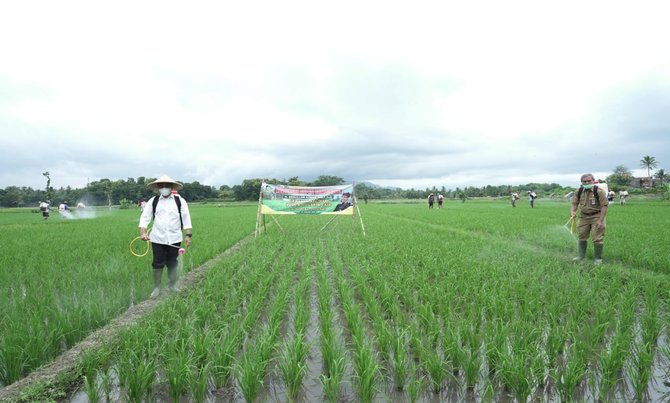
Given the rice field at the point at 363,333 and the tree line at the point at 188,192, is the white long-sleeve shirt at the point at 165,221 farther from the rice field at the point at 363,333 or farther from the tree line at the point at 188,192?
the tree line at the point at 188,192

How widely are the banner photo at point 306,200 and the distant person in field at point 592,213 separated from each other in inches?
237

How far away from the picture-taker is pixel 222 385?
2.39 m

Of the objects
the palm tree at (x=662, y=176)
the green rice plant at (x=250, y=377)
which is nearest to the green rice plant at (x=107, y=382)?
the green rice plant at (x=250, y=377)

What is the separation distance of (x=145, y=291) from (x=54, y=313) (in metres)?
1.42

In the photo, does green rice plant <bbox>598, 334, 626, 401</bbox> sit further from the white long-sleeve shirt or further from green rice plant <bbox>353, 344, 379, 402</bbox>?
Result: the white long-sleeve shirt

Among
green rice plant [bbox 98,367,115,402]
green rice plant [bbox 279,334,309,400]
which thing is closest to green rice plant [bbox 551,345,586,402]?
green rice plant [bbox 279,334,309,400]

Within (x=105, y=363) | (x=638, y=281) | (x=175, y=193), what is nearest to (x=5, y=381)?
(x=105, y=363)

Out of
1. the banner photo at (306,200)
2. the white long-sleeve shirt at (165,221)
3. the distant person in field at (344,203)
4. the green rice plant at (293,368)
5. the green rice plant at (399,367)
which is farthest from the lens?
the distant person in field at (344,203)

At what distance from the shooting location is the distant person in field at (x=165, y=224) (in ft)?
15.7

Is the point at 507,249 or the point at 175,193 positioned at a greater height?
the point at 175,193

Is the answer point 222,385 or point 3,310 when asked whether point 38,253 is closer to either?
point 3,310

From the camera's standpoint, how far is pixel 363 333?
2969 millimetres

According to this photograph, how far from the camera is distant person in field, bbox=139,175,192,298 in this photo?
4.77m

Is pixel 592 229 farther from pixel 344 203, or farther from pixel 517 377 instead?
pixel 344 203
